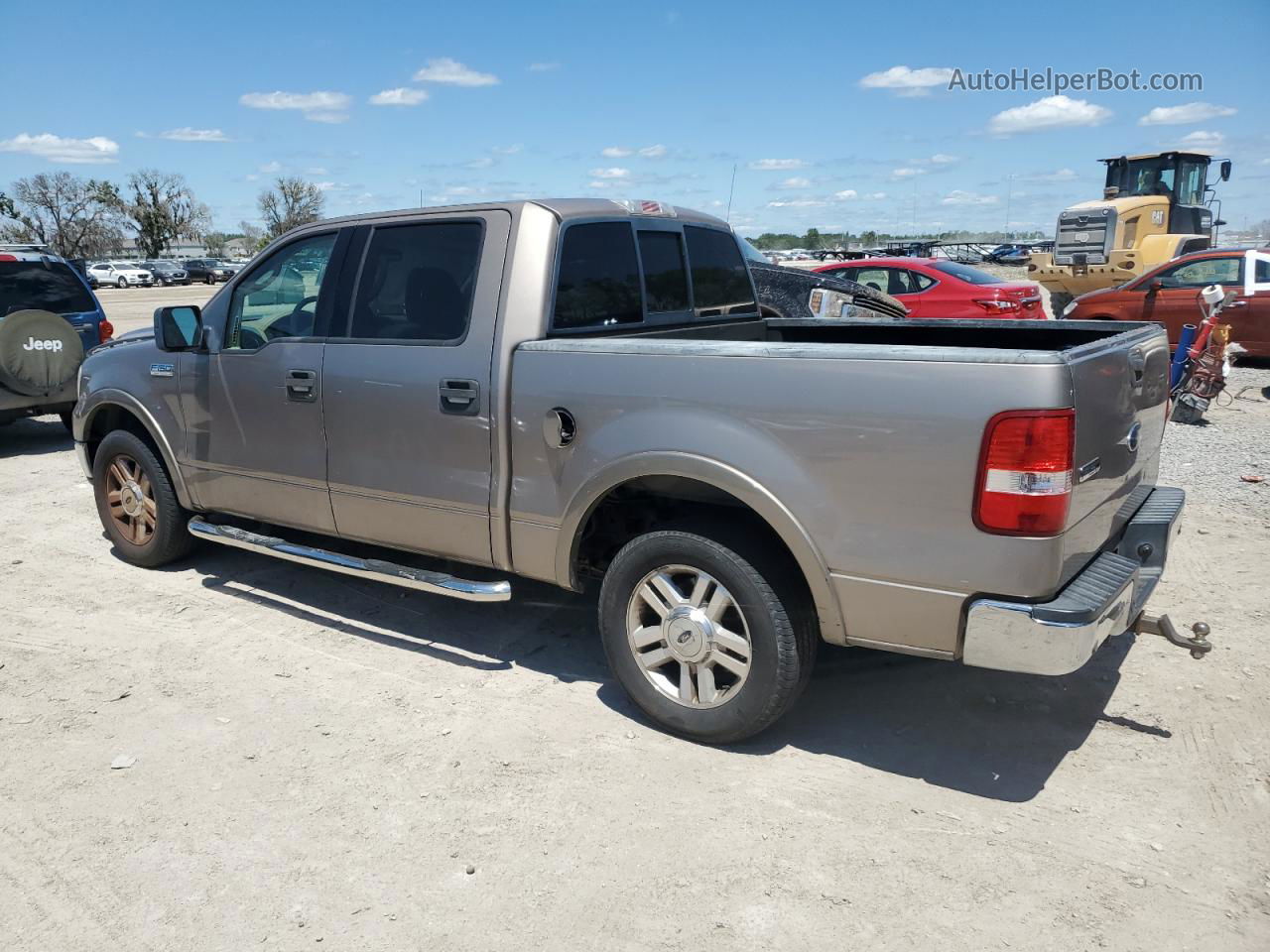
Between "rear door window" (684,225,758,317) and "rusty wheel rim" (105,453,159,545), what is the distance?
3.35m

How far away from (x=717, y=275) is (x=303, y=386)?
7.04ft

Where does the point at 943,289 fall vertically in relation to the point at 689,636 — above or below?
above

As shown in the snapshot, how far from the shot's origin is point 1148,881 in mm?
2822

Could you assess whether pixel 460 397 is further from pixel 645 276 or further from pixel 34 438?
pixel 34 438

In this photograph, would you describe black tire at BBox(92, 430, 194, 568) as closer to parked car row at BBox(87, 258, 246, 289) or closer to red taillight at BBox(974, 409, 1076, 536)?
red taillight at BBox(974, 409, 1076, 536)

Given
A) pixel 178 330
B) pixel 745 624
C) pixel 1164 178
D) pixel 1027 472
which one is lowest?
pixel 745 624

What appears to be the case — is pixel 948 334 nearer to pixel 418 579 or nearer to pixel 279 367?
pixel 418 579

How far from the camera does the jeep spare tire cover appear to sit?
26.9 ft

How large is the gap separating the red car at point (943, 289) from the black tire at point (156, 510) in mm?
9911

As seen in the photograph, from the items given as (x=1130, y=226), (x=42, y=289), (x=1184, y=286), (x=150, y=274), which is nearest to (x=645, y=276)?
(x=42, y=289)

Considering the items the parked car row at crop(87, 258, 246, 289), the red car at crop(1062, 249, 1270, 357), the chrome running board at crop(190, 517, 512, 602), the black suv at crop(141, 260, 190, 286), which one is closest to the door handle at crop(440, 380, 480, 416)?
the chrome running board at crop(190, 517, 512, 602)

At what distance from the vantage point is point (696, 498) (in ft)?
11.9

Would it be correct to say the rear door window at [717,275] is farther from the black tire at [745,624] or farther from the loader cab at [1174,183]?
the loader cab at [1174,183]

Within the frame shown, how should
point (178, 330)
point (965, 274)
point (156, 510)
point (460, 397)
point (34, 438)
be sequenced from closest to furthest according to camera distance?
point (460, 397) < point (178, 330) < point (156, 510) < point (34, 438) < point (965, 274)
